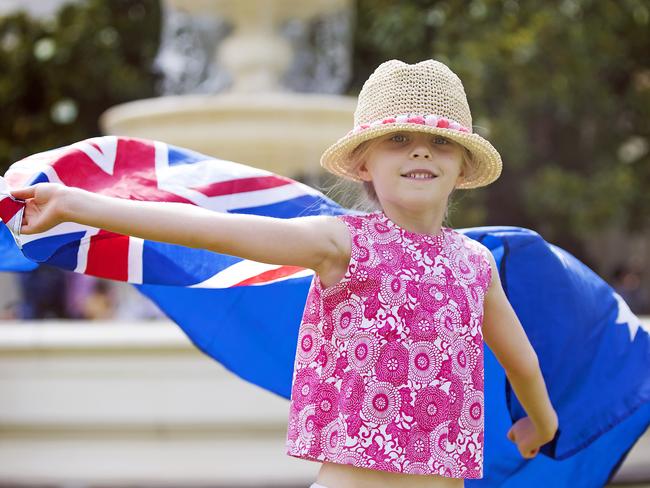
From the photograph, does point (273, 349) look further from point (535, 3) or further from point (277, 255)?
point (535, 3)

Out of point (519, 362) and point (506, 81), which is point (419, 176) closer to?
point (519, 362)

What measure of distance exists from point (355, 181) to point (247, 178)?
567 mm

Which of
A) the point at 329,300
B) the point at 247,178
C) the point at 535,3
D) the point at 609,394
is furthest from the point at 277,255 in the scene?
the point at 535,3

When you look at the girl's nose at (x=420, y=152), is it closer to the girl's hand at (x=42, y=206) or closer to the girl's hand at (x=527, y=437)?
the girl's hand at (x=42, y=206)

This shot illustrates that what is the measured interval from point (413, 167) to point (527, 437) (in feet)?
3.05

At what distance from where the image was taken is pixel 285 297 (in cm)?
322

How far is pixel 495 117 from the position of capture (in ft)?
48.7

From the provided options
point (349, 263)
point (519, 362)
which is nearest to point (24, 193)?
point (349, 263)

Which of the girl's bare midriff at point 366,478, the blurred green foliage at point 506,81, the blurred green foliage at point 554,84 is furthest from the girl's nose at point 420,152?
the blurred green foliage at point 506,81

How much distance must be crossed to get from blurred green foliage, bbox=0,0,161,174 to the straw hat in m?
14.5

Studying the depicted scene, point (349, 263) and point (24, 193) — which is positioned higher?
point (24, 193)

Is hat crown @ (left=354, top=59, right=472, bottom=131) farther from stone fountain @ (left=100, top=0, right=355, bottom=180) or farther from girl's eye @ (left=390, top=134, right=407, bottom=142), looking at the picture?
stone fountain @ (left=100, top=0, right=355, bottom=180)

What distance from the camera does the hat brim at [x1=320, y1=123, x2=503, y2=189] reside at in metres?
2.35

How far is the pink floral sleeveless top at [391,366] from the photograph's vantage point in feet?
7.50
